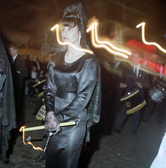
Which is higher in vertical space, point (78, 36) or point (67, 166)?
point (78, 36)

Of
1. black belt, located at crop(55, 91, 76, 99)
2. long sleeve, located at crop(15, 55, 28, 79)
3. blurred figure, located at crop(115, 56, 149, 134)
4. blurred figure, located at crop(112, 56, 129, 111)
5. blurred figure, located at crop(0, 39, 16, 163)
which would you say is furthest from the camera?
blurred figure, located at crop(112, 56, 129, 111)

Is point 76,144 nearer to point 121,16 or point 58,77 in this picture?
point 58,77

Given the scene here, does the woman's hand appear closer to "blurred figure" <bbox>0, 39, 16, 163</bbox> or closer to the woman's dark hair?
the woman's dark hair

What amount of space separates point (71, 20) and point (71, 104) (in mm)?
1001

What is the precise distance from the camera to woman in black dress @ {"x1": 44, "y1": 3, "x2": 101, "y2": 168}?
2912mm

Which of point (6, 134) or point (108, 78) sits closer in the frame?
point (6, 134)

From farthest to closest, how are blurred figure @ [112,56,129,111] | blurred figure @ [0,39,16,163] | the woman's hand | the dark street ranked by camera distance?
blurred figure @ [112,56,129,111] < the dark street < blurred figure @ [0,39,16,163] < the woman's hand

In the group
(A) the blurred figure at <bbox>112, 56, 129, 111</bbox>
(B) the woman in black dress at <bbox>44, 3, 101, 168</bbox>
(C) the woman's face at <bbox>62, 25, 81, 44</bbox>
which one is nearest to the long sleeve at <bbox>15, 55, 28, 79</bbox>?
(A) the blurred figure at <bbox>112, 56, 129, 111</bbox>

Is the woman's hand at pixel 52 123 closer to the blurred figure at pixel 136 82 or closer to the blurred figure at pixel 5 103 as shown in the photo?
the blurred figure at pixel 5 103

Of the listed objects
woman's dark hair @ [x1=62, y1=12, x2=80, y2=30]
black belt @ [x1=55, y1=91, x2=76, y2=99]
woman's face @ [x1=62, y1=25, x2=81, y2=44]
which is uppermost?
woman's dark hair @ [x1=62, y1=12, x2=80, y2=30]

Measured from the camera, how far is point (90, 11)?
61.6 ft

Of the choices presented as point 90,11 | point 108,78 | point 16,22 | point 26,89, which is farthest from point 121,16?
point 108,78

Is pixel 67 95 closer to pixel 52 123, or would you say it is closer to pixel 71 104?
pixel 71 104

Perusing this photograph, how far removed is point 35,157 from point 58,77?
252cm
